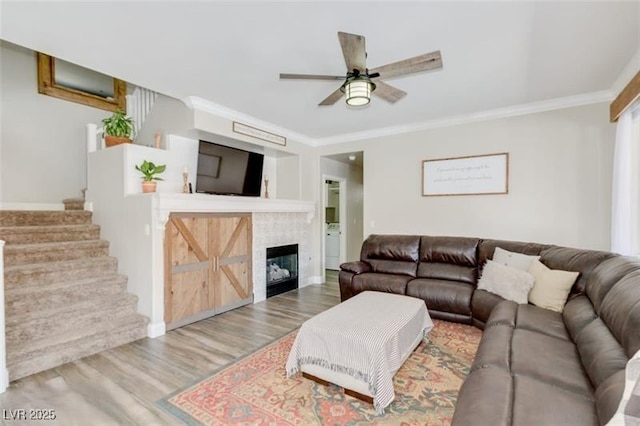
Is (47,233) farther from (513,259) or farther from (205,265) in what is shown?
(513,259)

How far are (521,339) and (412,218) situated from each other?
2.87 meters

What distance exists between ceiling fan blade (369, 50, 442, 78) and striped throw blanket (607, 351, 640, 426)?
6.24 ft

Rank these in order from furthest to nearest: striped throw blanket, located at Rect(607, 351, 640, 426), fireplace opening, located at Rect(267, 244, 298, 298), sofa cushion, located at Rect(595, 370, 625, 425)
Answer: fireplace opening, located at Rect(267, 244, 298, 298), sofa cushion, located at Rect(595, 370, 625, 425), striped throw blanket, located at Rect(607, 351, 640, 426)

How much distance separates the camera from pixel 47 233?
12.3 ft

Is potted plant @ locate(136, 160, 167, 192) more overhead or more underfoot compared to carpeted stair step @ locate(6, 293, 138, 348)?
more overhead

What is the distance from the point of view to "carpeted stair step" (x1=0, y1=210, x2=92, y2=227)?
3.75 m

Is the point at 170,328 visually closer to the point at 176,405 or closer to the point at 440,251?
the point at 176,405

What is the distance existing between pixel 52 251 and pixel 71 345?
4.40 feet

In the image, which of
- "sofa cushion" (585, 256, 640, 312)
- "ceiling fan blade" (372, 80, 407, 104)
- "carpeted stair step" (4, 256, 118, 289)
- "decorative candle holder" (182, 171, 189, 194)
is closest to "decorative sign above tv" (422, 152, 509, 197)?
"sofa cushion" (585, 256, 640, 312)

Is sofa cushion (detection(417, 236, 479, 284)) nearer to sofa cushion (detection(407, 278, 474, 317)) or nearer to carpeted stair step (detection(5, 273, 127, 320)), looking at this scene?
sofa cushion (detection(407, 278, 474, 317))

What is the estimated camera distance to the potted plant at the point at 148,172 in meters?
3.54

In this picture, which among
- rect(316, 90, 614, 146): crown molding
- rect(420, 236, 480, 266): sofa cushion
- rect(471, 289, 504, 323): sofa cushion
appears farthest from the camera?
rect(420, 236, 480, 266): sofa cushion

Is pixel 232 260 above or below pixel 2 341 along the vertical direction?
above

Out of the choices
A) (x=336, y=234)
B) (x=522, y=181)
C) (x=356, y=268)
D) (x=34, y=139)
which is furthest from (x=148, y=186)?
(x=522, y=181)
